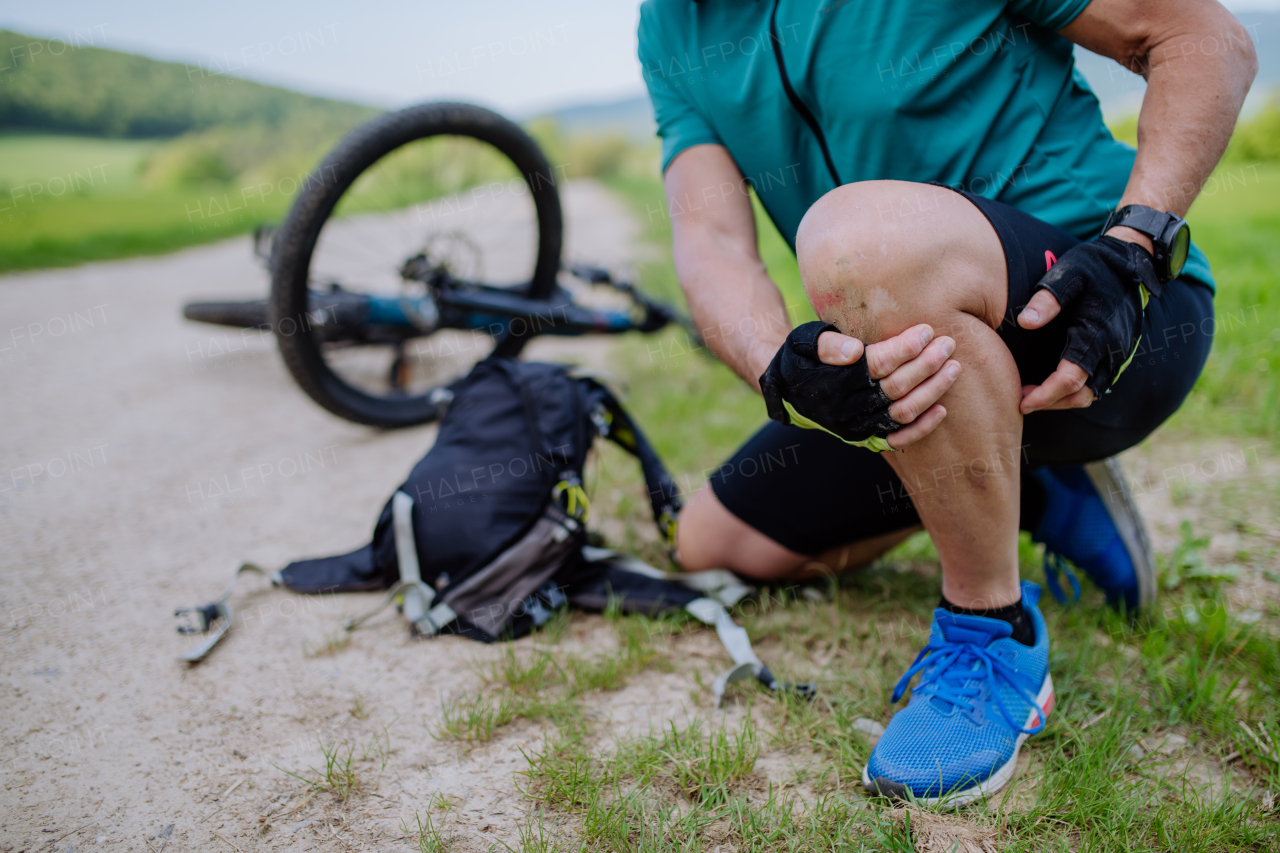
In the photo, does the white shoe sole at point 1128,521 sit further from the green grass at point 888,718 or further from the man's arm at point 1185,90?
the man's arm at point 1185,90

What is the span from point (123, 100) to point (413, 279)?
27.5m

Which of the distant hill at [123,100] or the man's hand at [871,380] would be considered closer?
the man's hand at [871,380]

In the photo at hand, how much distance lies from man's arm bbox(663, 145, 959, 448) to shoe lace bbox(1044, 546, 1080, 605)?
2.57 ft

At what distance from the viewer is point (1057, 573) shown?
151 cm

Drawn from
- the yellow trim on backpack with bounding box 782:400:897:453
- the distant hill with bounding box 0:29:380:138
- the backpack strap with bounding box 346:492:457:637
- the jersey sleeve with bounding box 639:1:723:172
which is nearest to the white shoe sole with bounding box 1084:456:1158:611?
the yellow trim on backpack with bounding box 782:400:897:453

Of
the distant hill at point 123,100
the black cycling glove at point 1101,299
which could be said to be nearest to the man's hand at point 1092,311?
the black cycling glove at point 1101,299

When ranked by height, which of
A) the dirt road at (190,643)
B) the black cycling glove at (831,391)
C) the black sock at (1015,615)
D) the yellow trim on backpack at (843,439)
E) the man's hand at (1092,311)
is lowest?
the dirt road at (190,643)

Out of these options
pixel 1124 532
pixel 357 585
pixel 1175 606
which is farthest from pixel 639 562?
pixel 1175 606

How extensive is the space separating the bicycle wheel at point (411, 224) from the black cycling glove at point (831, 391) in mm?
1317

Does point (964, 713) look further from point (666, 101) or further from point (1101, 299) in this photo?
point (666, 101)

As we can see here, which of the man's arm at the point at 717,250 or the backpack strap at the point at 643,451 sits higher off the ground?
the man's arm at the point at 717,250

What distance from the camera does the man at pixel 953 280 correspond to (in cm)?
93

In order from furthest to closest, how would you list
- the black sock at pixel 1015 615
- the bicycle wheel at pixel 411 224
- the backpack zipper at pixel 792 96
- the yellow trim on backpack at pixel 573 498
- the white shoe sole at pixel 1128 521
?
the bicycle wheel at pixel 411 224, the yellow trim on backpack at pixel 573 498, the white shoe sole at pixel 1128 521, the backpack zipper at pixel 792 96, the black sock at pixel 1015 615

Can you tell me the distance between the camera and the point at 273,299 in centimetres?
208
